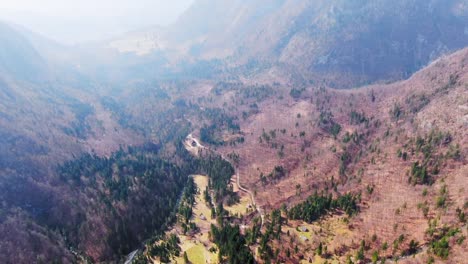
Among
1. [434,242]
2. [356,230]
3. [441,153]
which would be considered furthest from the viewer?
[441,153]

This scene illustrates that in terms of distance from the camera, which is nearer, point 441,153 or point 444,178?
point 444,178

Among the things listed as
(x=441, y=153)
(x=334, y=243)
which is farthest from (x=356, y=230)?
→ (x=441, y=153)

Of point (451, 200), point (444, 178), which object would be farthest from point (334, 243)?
point (444, 178)

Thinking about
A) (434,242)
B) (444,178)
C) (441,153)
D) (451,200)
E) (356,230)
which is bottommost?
(434,242)

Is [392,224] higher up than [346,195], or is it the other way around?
[346,195]

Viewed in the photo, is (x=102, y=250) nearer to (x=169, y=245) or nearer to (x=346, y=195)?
(x=169, y=245)

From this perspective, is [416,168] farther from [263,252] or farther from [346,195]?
[263,252]

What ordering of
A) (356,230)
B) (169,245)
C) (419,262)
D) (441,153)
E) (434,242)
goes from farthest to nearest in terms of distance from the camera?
(441,153) → (169,245) → (356,230) → (434,242) → (419,262)

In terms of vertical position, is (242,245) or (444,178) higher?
(444,178)

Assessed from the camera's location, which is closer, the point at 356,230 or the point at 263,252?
the point at 263,252
